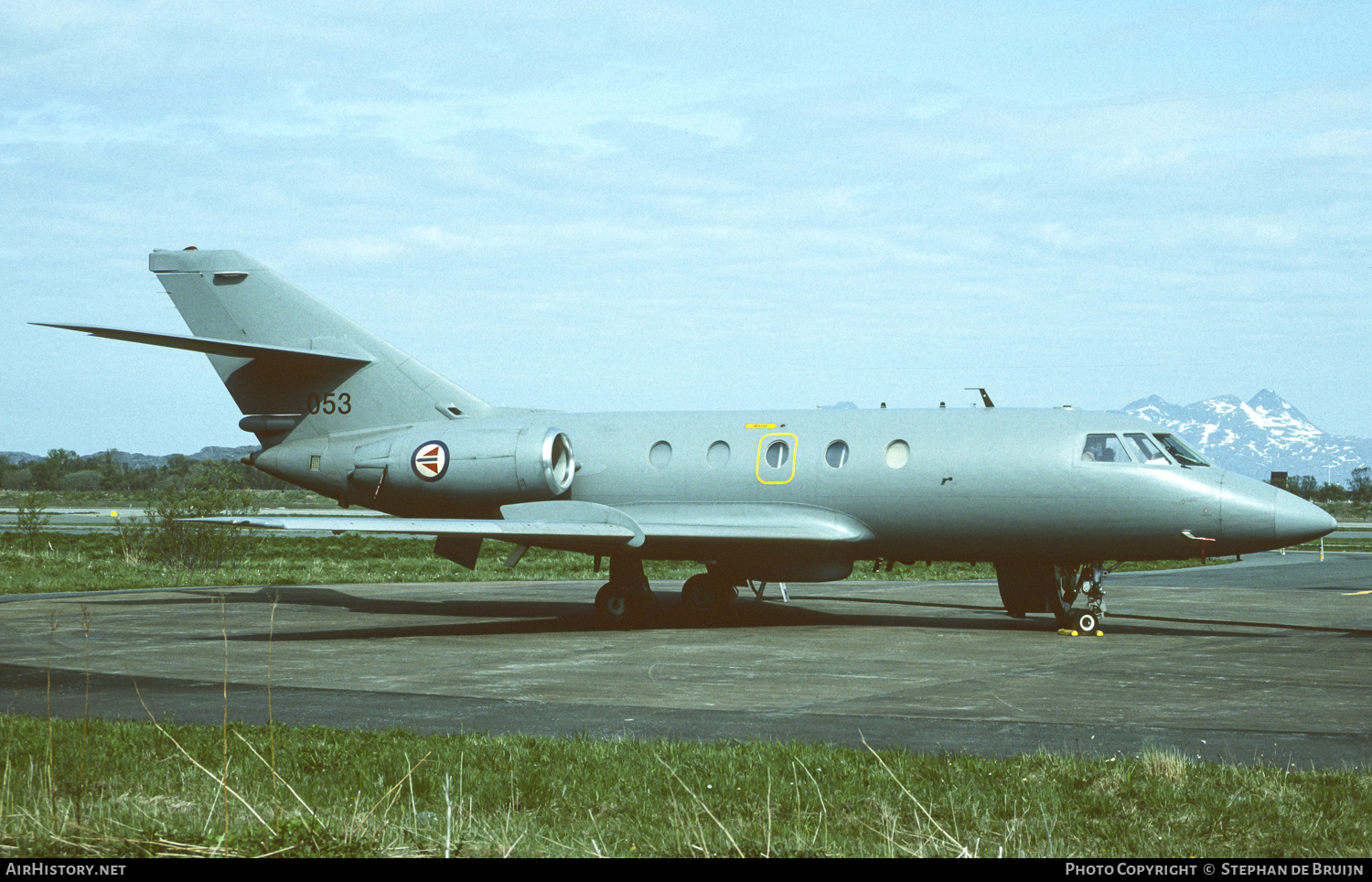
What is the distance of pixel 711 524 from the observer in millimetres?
18734

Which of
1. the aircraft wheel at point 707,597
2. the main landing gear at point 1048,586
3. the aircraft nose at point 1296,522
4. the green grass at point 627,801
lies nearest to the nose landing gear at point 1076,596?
the main landing gear at point 1048,586

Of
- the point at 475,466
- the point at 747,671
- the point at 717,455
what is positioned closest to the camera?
the point at 747,671

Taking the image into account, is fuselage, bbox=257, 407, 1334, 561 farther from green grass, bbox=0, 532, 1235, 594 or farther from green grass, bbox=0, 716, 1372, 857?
green grass, bbox=0, 716, 1372, 857

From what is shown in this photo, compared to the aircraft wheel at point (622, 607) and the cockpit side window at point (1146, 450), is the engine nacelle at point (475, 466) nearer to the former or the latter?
the aircraft wheel at point (622, 607)

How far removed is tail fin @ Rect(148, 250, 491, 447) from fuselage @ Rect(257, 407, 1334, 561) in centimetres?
48

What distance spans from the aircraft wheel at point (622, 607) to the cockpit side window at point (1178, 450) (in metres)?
8.13

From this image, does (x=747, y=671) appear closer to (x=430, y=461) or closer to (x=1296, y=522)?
(x=1296, y=522)

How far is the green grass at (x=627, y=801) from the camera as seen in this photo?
5.71 metres

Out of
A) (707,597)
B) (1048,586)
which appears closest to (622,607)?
(707,597)

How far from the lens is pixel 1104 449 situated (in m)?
17.2

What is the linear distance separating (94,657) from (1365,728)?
13.7 meters

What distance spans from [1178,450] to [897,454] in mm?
3985
